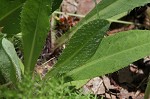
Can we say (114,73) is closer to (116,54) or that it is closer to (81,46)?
(116,54)

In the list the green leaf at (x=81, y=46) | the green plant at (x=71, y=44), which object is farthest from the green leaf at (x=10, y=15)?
the green leaf at (x=81, y=46)

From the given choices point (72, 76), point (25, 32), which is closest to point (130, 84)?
point (72, 76)

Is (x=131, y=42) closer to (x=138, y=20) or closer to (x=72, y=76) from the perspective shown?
(x=72, y=76)

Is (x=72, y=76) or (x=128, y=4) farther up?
(x=128, y=4)

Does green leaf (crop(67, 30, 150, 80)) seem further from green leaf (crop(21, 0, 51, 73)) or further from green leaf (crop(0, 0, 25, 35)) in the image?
green leaf (crop(0, 0, 25, 35))

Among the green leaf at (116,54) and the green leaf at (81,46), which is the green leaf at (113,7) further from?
the green leaf at (81,46)

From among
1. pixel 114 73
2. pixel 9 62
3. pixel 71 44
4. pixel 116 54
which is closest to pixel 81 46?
pixel 71 44
